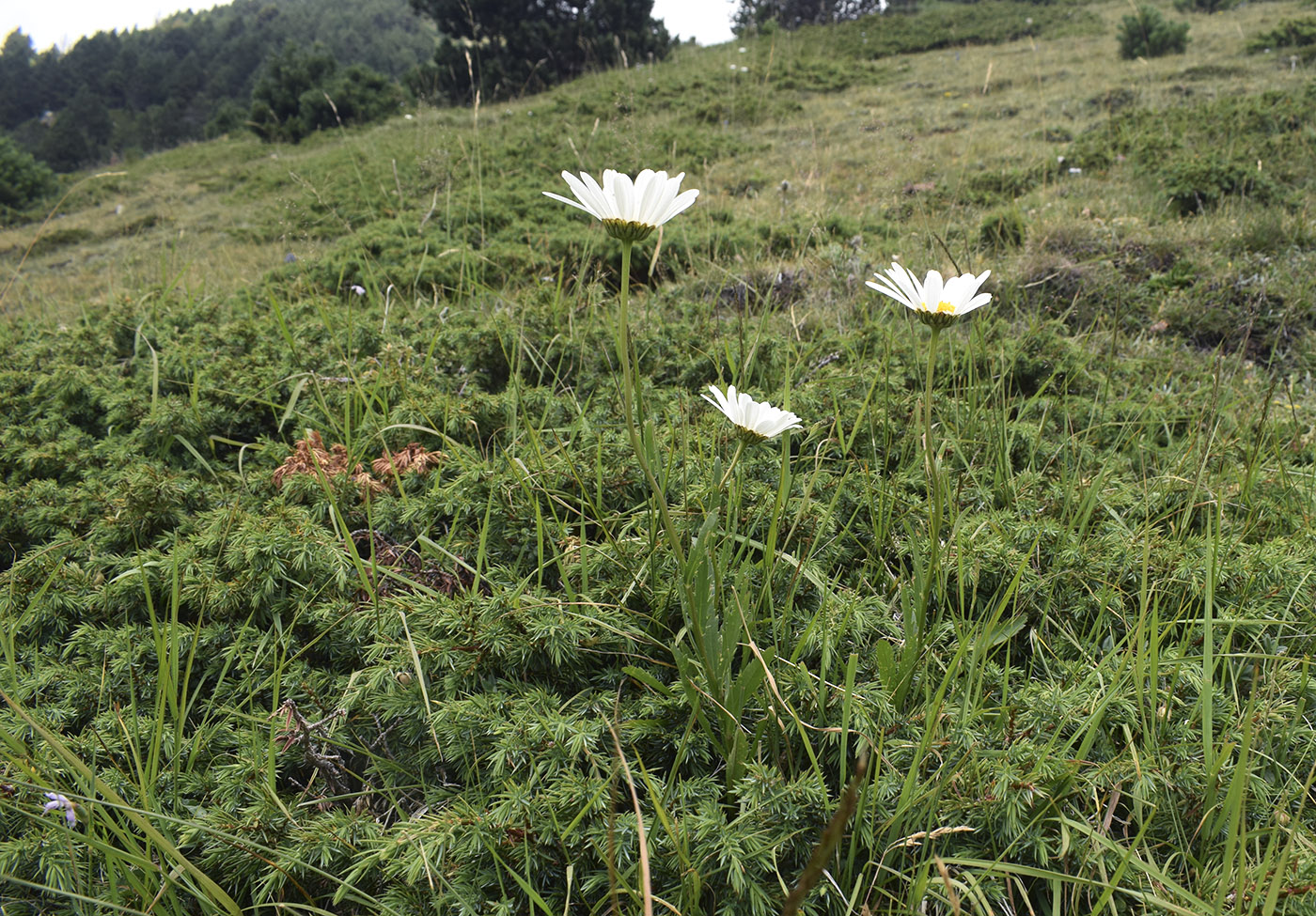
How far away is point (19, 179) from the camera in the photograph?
18.4 meters

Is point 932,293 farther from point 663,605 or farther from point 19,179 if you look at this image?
point 19,179

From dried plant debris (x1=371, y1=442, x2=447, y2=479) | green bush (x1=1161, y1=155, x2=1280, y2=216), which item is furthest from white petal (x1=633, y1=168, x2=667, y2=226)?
green bush (x1=1161, y1=155, x2=1280, y2=216)

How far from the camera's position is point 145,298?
10.2ft

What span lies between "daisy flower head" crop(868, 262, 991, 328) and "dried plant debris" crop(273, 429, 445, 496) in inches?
49.8

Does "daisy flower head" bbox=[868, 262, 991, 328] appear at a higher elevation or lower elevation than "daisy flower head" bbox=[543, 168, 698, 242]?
lower

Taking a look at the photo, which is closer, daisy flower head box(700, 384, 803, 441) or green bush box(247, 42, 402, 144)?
daisy flower head box(700, 384, 803, 441)

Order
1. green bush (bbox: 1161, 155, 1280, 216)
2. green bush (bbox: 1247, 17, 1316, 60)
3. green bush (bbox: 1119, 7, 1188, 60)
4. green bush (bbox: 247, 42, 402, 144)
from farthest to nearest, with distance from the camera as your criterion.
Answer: green bush (bbox: 247, 42, 402, 144) < green bush (bbox: 1119, 7, 1188, 60) < green bush (bbox: 1247, 17, 1316, 60) < green bush (bbox: 1161, 155, 1280, 216)

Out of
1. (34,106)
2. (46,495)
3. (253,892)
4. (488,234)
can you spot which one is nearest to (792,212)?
(488,234)

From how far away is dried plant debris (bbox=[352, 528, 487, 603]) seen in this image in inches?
59.8

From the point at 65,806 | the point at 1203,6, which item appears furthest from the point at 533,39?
the point at 65,806

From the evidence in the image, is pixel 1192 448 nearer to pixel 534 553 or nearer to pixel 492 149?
pixel 534 553

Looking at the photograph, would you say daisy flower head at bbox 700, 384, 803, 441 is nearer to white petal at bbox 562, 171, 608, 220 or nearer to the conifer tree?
white petal at bbox 562, 171, 608, 220

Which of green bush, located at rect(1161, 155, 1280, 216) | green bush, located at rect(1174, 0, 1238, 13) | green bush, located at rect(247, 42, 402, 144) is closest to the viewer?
green bush, located at rect(1161, 155, 1280, 216)

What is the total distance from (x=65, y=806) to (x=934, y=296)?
5.22ft
